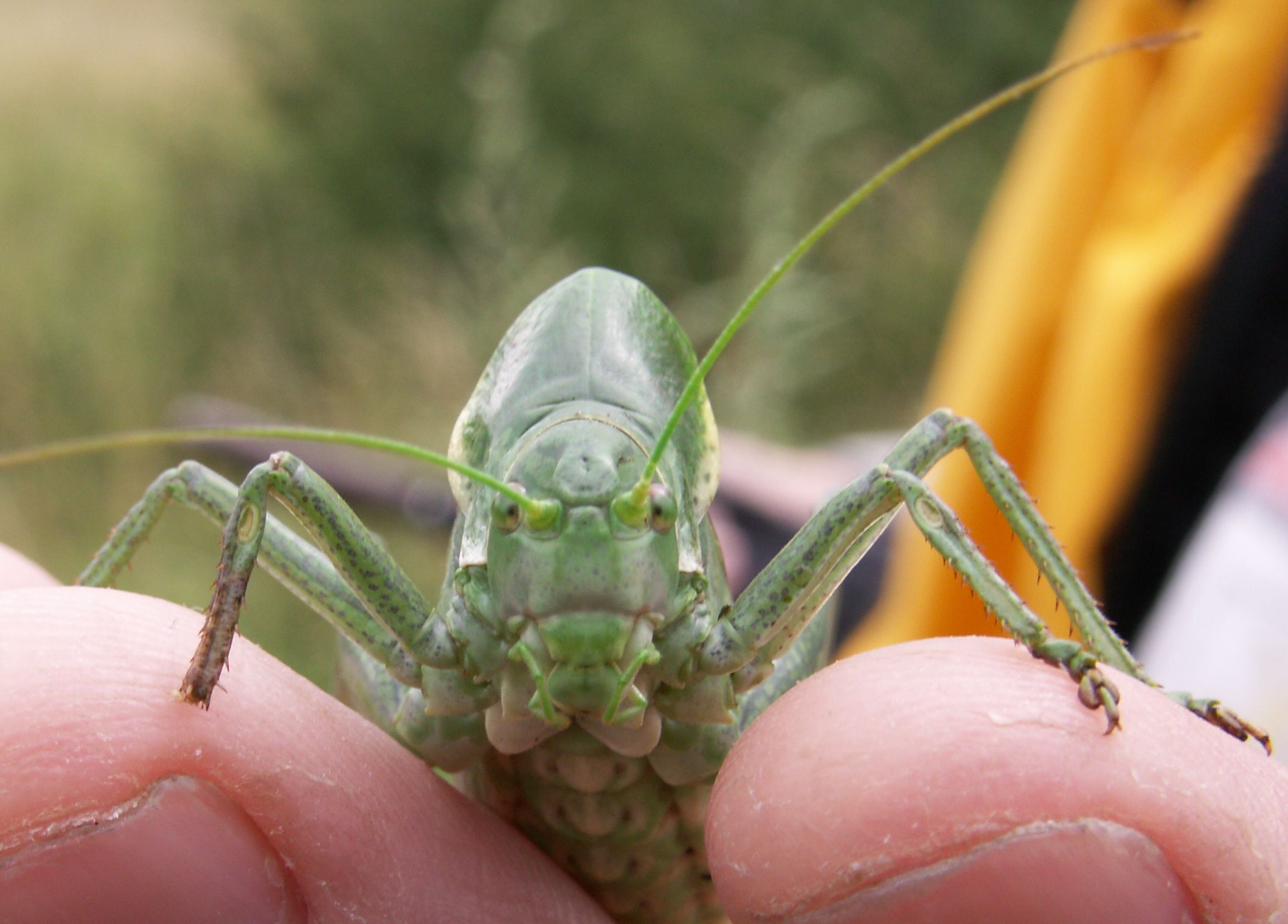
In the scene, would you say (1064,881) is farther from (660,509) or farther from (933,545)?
(660,509)

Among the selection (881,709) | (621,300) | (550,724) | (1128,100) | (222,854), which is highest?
(1128,100)

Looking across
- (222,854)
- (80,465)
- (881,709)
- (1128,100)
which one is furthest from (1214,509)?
(80,465)

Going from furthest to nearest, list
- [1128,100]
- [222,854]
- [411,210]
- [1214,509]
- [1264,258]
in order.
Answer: [411,210] < [1128,100] < [1214,509] < [1264,258] < [222,854]

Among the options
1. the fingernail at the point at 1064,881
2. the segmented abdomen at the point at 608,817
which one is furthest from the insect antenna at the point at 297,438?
the fingernail at the point at 1064,881

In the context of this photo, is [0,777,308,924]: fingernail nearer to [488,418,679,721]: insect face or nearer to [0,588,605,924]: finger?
[0,588,605,924]: finger

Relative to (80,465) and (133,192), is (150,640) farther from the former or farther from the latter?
(133,192)

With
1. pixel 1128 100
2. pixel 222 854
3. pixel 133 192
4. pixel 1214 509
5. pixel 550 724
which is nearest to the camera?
pixel 222 854

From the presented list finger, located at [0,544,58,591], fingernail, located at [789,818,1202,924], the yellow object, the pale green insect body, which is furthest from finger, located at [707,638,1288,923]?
the yellow object

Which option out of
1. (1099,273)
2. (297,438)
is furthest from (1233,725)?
(1099,273)

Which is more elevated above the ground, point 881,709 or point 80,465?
point 881,709
